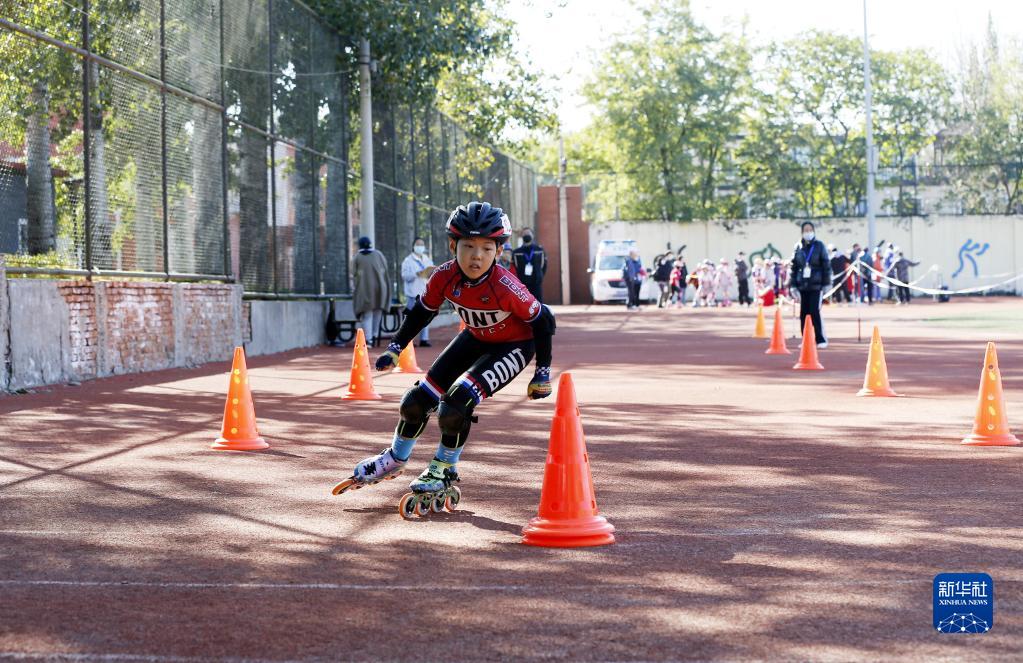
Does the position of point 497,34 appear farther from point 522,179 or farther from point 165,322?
point 522,179

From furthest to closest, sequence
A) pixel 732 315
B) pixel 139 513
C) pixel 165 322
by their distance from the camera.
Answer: pixel 732 315, pixel 165 322, pixel 139 513

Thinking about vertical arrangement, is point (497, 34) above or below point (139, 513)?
above

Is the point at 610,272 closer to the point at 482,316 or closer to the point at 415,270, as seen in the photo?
the point at 415,270

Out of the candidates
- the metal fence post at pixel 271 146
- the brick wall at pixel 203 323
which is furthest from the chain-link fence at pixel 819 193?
the brick wall at pixel 203 323

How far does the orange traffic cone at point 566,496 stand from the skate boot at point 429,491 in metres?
0.74

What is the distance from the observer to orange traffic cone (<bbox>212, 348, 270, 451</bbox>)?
10.0m

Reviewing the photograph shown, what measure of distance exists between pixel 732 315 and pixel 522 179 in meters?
16.6

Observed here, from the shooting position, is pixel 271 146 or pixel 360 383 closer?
pixel 360 383

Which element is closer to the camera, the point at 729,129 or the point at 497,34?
the point at 497,34

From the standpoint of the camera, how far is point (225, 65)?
21875 mm

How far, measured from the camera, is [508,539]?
256 inches

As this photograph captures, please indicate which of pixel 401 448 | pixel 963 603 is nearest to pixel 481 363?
pixel 401 448

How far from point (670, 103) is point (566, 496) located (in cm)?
6230

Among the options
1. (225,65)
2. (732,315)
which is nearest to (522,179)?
(732,315)
